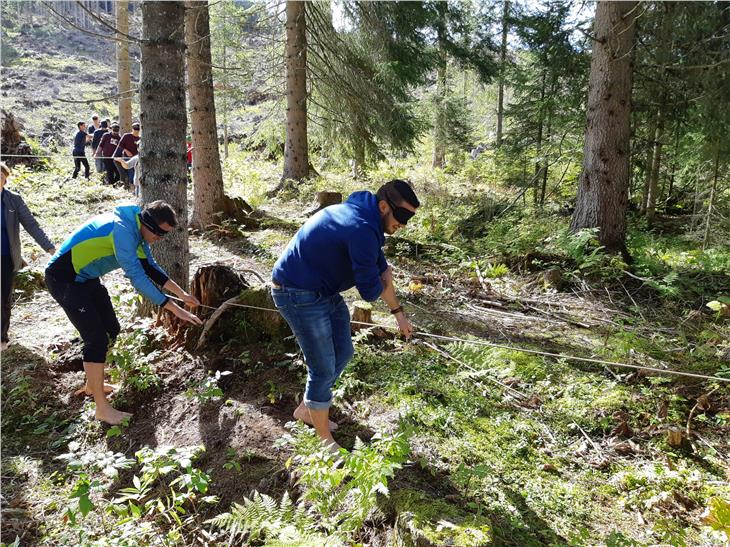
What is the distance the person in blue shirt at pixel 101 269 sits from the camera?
3867 mm

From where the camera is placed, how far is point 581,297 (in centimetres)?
674

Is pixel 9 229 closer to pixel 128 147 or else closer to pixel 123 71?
pixel 128 147

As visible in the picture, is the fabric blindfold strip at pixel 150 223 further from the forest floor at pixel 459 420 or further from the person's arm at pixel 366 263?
the person's arm at pixel 366 263

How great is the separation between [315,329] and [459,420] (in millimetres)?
1510

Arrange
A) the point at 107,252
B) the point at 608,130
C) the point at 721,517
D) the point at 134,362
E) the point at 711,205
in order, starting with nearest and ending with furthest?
1. the point at 721,517
2. the point at 107,252
3. the point at 134,362
4. the point at 608,130
5. the point at 711,205

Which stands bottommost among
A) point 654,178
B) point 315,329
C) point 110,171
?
point 315,329

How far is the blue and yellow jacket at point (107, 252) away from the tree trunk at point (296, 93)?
971 cm

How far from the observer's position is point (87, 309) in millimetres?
4109

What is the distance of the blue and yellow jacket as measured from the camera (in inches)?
152

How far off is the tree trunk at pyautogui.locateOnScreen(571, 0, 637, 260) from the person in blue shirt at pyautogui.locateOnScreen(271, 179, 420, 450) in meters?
5.83

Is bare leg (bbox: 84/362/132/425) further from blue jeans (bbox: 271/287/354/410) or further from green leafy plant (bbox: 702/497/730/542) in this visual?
green leafy plant (bbox: 702/497/730/542)

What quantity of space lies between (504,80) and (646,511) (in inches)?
561

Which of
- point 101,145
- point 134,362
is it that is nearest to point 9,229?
point 134,362

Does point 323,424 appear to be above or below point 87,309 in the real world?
below
